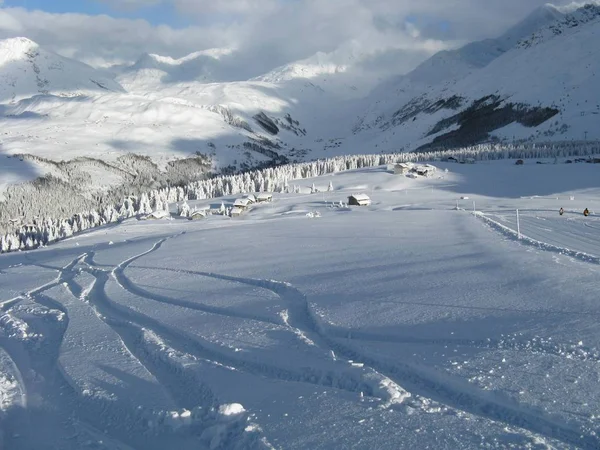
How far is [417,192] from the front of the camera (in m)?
96.9

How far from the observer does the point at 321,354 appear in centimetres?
1184

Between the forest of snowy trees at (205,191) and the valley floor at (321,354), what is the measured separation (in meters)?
87.5

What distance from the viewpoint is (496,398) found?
8.95 meters

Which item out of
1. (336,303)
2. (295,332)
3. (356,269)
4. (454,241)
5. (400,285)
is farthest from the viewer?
(454,241)

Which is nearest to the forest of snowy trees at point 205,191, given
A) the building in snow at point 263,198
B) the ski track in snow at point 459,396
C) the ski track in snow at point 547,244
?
the building in snow at point 263,198

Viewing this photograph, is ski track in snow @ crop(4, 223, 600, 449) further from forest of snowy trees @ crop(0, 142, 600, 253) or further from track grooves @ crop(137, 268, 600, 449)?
forest of snowy trees @ crop(0, 142, 600, 253)

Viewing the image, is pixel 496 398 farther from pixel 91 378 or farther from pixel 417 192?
pixel 417 192

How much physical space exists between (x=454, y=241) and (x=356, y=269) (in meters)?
7.94

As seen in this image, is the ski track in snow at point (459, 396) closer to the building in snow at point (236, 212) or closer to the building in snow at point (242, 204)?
the building in snow at point (236, 212)

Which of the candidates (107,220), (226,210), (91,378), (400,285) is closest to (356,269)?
(400,285)

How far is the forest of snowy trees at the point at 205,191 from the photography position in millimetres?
111062

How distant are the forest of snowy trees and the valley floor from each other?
87546 millimetres

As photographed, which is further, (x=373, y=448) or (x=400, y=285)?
(x=400, y=285)

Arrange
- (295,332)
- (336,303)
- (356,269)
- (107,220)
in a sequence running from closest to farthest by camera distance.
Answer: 1. (295,332)
2. (336,303)
3. (356,269)
4. (107,220)
